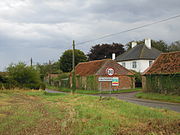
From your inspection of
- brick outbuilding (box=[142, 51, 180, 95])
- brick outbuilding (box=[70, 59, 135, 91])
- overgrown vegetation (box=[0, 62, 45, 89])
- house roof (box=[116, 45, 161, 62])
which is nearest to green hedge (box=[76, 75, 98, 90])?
brick outbuilding (box=[70, 59, 135, 91])

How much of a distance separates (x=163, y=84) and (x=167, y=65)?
8.90ft

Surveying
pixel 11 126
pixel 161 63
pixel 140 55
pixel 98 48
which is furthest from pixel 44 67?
pixel 11 126

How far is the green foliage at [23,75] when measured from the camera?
1394 inches

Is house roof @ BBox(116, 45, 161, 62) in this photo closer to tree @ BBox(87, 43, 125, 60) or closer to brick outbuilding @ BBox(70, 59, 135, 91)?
brick outbuilding @ BBox(70, 59, 135, 91)

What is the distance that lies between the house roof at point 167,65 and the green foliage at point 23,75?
62.4 feet

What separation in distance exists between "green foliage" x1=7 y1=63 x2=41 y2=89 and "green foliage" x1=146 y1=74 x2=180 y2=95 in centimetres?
1866

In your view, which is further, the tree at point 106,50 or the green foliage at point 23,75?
the tree at point 106,50

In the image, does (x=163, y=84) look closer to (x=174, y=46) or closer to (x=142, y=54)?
(x=142, y=54)

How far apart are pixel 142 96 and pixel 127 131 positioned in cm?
1824

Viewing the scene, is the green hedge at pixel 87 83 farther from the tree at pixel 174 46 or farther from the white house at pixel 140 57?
the tree at pixel 174 46

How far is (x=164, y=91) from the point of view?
24.6 meters

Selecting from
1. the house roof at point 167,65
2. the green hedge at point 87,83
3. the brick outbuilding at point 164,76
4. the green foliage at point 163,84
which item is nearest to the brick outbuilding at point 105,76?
the green hedge at point 87,83

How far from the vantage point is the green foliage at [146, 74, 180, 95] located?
2330cm

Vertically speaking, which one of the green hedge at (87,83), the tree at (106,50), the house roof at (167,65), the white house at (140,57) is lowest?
the green hedge at (87,83)
